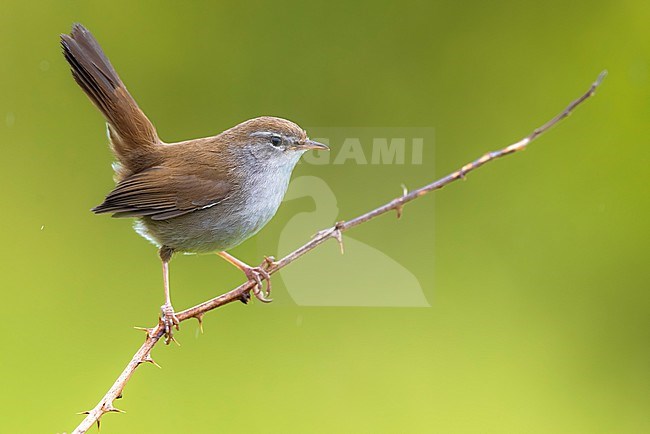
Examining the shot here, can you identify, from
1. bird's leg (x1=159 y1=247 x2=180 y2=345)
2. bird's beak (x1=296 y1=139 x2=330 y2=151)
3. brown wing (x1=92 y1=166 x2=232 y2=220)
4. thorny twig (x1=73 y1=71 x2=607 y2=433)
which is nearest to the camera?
thorny twig (x1=73 y1=71 x2=607 y2=433)

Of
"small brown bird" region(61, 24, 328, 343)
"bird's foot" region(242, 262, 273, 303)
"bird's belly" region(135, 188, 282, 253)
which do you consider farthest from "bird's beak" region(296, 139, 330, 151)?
"bird's foot" region(242, 262, 273, 303)

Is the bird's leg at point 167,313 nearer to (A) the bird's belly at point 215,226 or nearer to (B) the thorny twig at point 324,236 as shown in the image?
(A) the bird's belly at point 215,226

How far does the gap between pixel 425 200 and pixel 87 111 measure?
1942 mm

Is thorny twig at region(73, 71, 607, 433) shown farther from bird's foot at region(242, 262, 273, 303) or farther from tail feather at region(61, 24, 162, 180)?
tail feather at region(61, 24, 162, 180)

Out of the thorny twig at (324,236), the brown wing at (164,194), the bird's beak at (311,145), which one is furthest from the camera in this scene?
the bird's beak at (311,145)

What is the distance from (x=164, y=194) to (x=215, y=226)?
0.24 meters

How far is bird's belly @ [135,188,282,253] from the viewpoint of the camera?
293 centimetres

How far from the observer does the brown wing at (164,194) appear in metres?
2.93

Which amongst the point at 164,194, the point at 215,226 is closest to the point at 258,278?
the point at 215,226

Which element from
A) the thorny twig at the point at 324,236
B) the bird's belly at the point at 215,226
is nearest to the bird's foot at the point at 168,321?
the bird's belly at the point at 215,226

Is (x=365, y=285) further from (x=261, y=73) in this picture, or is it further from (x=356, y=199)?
(x=261, y=73)

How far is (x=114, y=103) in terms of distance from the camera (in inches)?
123

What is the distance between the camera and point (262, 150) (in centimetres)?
309

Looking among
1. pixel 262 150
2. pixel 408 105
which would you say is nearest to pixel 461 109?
pixel 408 105
